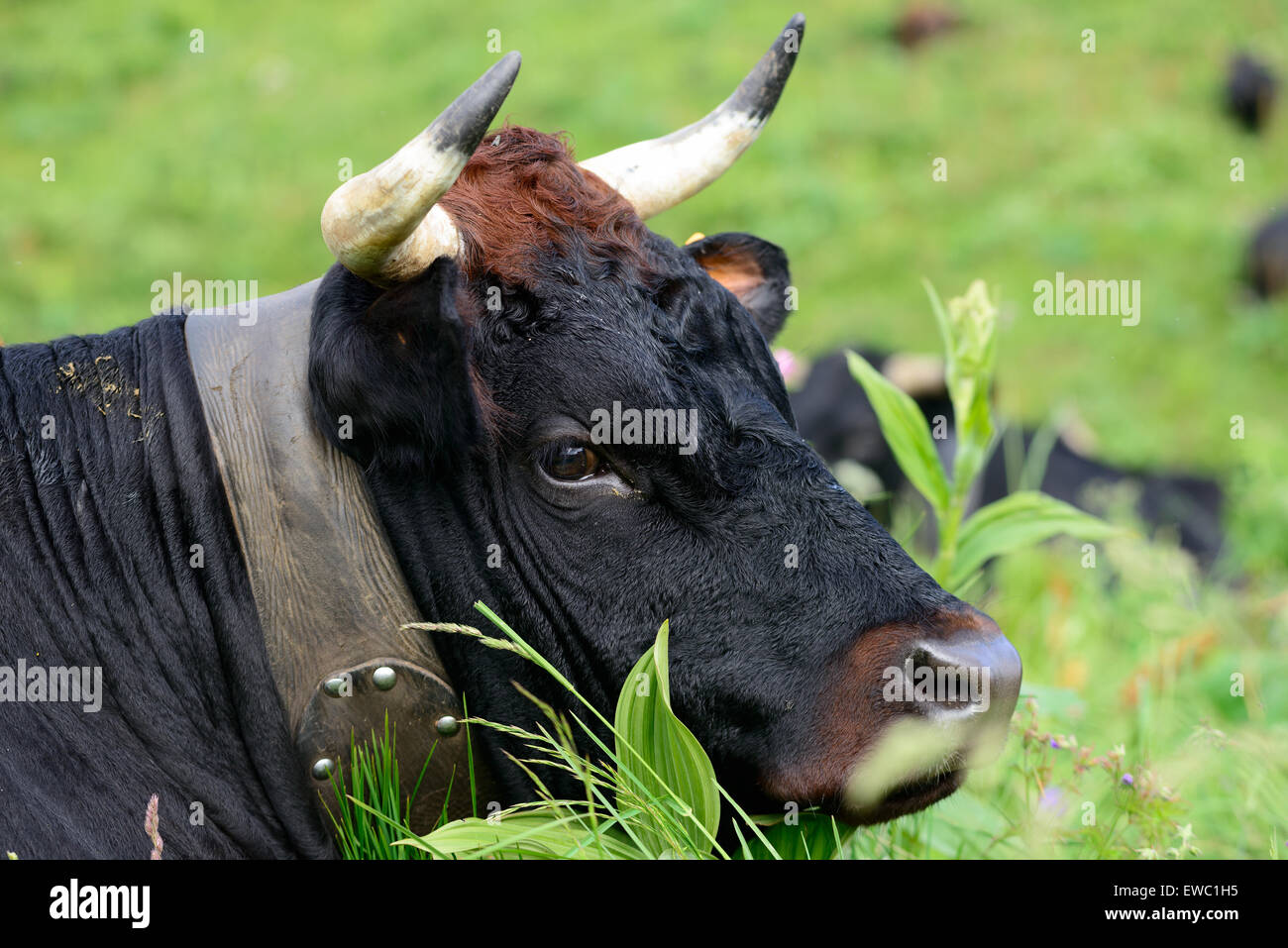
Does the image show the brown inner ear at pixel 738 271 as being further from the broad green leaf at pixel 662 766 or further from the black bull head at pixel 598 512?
the broad green leaf at pixel 662 766

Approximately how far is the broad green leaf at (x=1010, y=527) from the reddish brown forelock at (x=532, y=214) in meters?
1.49

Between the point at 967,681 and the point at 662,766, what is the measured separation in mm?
634

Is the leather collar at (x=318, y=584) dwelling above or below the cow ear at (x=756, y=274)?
below

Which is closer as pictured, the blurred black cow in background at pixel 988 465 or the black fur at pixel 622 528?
the black fur at pixel 622 528

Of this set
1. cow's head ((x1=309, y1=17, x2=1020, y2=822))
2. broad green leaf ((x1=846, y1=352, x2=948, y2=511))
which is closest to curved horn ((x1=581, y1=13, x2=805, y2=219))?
cow's head ((x1=309, y1=17, x2=1020, y2=822))

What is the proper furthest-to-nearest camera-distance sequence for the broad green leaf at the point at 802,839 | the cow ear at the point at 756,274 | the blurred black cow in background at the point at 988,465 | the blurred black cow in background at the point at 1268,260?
1. the blurred black cow in background at the point at 1268,260
2. the blurred black cow in background at the point at 988,465
3. the cow ear at the point at 756,274
4. the broad green leaf at the point at 802,839

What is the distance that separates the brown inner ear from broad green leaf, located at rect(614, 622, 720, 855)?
1362mm

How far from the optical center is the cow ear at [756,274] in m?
3.62

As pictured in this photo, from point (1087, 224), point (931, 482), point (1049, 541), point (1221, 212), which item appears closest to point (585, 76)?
point (1087, 224)

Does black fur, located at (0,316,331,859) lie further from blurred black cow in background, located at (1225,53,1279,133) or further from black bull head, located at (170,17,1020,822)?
blurred black cow in background, located at (1225,53,1279,133)

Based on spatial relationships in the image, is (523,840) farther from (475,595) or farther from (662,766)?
(475,595)

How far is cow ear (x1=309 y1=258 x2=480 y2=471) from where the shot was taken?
2.56m

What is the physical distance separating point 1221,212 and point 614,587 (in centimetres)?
1126

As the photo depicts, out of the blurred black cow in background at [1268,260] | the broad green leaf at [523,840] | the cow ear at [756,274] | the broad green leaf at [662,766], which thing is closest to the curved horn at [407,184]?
the broad green leaf at [662,766]
